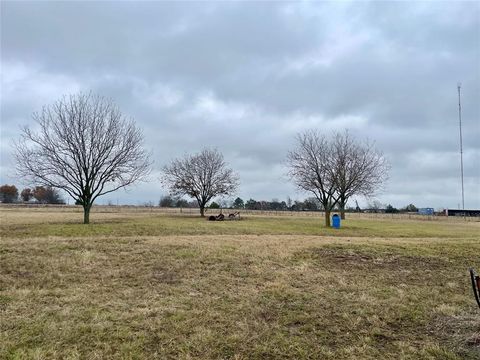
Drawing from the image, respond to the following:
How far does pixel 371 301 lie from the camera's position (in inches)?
319

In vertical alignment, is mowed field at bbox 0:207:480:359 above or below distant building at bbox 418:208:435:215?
above

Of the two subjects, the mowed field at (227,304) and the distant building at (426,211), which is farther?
the distant building at (426,211)

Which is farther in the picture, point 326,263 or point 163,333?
point 326,263

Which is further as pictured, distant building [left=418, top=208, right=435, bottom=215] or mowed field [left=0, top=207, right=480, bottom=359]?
distant building [left=418, top=208, right=435, bottom=215]

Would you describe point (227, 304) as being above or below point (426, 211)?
above

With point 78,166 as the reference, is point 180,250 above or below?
below

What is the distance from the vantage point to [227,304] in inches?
299

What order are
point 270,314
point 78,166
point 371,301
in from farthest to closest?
point 78,166, point 371,301, point 270,314

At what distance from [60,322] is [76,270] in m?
3.58

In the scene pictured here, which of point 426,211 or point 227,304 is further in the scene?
point 426,211

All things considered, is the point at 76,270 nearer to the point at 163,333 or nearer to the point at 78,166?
the point at 163,333

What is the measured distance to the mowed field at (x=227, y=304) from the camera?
5637mm

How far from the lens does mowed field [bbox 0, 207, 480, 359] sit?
5637 millimetres

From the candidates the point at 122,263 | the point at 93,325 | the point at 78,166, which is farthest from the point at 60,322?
the point at 78,166
